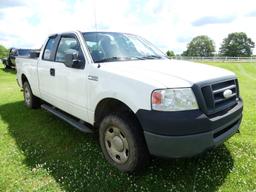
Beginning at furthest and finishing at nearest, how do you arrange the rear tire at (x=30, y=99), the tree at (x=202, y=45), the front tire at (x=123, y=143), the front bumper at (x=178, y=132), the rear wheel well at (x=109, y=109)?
1. the tree at (x=202, y=45)
2. the rear tire at (x=30, y=99)
3. the rear wheel well at (x=109, y=109)
4. the front tire at (x=123, y=143)
5. the front bumper at (x=178, y=132)

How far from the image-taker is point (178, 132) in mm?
2973

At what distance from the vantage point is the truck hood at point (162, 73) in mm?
3104

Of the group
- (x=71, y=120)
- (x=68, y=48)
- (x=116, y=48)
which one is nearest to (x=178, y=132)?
(x=116, y=48)

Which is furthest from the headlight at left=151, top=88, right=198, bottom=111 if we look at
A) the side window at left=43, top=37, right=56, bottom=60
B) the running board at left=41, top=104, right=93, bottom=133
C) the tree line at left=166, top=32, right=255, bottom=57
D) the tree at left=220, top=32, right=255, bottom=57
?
the tree at left=220, top=32, right=255, bottom=57

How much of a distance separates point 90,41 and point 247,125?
11.9ft

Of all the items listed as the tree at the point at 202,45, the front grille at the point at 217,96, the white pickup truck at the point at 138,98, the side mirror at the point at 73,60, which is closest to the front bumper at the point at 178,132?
the white pickup truck at the point at 138,98

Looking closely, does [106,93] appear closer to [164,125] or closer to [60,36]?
[164,125]

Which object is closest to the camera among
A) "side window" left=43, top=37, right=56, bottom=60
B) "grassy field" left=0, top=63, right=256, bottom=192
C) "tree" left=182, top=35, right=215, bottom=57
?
"grassy field" left=0, top=63, right=256, bottom=192

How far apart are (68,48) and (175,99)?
2661mm

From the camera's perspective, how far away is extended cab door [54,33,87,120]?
4.17 meters

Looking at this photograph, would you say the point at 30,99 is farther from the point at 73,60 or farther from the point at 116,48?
the point at 116,48

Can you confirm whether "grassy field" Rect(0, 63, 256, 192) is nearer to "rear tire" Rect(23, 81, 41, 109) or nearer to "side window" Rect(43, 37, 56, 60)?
"side window" Rect(43, 37, 56, 60)

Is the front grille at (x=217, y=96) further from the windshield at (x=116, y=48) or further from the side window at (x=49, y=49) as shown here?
the side window at (x=49, y=49)

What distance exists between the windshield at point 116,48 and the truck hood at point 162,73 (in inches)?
10.6
